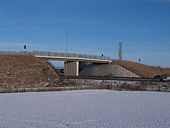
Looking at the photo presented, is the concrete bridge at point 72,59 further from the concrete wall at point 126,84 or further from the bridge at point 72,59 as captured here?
the concrete wall at point 126,84

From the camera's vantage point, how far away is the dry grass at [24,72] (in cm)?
5591

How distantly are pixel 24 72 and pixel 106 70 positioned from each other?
40.8 m

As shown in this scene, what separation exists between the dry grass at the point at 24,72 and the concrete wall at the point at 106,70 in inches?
1274

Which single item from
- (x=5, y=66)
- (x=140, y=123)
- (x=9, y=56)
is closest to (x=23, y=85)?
(x=5, y=66)

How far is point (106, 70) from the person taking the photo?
318ft

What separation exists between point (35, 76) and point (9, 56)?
12.4 metres

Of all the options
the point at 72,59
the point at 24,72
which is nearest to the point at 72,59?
the point at 72,59

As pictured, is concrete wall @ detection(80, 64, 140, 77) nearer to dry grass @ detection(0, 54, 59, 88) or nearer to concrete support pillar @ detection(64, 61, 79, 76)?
concrete support pillar @ detection(64, 61, 79, 76)

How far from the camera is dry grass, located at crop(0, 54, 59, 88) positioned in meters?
55.9

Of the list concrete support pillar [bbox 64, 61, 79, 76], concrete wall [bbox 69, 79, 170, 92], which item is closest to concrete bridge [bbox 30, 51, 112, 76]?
concrete support pillar [bbox 64, 61, 79, 76]

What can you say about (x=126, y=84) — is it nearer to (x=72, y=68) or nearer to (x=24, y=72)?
(x=24, y=72)

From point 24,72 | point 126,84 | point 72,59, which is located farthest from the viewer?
point 72,59

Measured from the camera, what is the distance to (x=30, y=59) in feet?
222

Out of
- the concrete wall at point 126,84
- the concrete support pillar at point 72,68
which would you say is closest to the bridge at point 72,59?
the concrete support pillar at point 72,68
